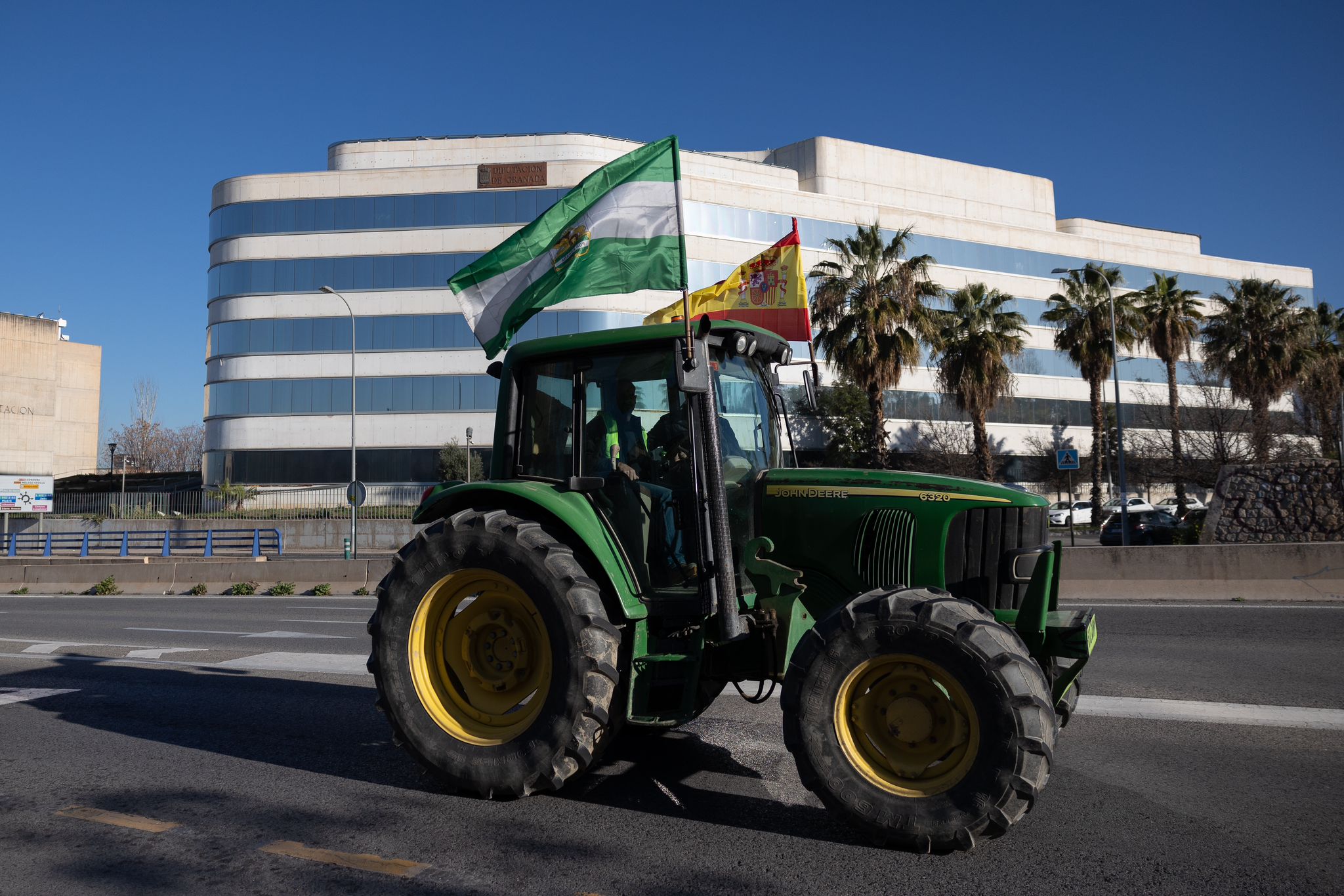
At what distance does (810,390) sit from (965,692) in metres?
2.20

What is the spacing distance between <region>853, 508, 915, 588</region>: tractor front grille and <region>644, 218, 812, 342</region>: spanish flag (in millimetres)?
4076

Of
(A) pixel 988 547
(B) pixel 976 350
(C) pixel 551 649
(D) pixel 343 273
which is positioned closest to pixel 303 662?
(C) pixel 551 649

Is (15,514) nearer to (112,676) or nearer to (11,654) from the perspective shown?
(11,654)

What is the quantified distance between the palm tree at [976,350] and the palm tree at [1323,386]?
11.7 meters

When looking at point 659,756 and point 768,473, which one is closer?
point 768,473

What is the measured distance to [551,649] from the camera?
452cm

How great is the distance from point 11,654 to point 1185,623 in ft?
42.7

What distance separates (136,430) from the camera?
9000cm

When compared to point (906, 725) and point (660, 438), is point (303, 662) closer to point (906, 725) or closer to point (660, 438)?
point (660, 438)

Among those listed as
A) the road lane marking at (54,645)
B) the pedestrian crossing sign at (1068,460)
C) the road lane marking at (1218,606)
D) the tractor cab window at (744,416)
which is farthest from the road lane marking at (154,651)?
the pedestrian crossing sign at (1068,460)

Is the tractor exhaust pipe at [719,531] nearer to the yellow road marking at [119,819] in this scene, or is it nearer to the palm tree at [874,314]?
the yellow road marking at [119,819]

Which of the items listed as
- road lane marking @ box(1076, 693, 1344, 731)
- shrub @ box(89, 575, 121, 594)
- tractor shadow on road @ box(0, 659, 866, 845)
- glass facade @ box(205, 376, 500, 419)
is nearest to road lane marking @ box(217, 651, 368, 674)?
tractor shadow on road @ box(0, 659, 866, 845)

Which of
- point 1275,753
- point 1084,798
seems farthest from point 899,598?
point 1275,753

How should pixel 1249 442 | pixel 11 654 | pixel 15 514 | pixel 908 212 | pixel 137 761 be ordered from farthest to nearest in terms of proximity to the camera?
pixel 908 212
pixel 15 514
pixel 1249 442
pixel 11 654
pixel 137 761
